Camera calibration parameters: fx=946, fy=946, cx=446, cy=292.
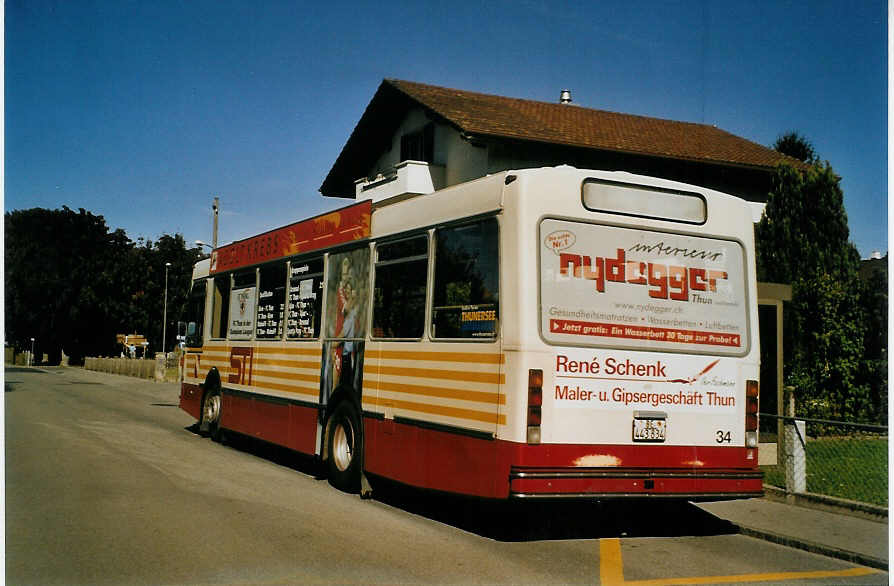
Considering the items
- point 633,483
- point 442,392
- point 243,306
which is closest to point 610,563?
point 633,483

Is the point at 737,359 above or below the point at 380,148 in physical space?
below

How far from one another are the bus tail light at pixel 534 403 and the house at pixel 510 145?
17.6m

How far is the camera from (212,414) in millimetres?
15094

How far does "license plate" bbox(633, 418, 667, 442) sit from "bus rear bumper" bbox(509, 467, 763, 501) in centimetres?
25

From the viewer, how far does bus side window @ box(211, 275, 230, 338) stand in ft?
47.6

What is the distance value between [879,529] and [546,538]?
310 centimetres

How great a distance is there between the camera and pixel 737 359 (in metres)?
8.12

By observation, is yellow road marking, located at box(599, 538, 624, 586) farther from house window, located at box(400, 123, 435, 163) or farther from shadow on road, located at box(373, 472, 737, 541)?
house window, located at box(400, 123, 435, 163)

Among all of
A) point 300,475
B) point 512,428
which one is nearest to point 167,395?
point 300,475

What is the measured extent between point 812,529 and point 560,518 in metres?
2.25

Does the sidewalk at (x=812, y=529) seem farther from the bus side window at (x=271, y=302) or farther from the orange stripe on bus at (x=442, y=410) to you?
the bus side window at (x=271, y=302)

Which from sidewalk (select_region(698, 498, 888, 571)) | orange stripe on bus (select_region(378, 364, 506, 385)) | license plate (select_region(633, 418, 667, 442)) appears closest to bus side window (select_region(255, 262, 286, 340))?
orange stripe on bus (select_region(378, 364, 506, 385))

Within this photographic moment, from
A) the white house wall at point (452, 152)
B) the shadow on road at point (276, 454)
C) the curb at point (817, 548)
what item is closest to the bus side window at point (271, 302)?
the shadow on road at point (276, 454)

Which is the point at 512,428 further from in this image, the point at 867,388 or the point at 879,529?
the point at 867,388
